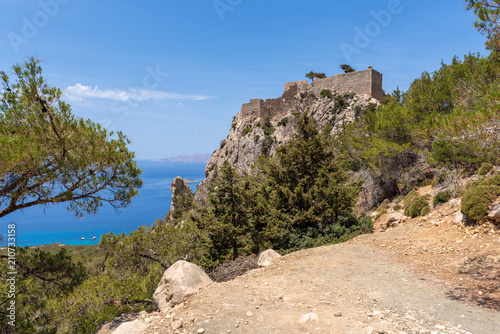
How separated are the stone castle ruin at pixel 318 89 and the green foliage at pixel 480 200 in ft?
112

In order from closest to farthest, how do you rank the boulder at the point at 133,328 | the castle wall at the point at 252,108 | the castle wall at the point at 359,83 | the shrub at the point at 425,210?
1. the boulder at the point at 133,328
2. the shrub at the point at 425,210
3. the castle wall at the point at 359,83
4. the castle wall at the point at 252,108

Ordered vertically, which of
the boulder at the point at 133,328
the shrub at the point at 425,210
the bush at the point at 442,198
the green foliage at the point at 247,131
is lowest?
the boulder at the point at 133,328

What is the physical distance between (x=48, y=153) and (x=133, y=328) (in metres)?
4.13

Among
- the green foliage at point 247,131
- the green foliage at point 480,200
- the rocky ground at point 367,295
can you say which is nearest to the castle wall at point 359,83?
the green foliage at point 247,131

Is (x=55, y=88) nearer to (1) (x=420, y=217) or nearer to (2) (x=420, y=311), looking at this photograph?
(2) (x=420, y=311)

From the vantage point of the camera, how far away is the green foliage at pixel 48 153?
19.2ft

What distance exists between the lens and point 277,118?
52.7 m

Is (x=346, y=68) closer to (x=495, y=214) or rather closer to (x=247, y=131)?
(x=247, y=131)

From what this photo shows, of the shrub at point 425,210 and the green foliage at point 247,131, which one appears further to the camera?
the green foliage at point 247,131

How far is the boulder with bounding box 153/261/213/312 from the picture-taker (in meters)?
6.68

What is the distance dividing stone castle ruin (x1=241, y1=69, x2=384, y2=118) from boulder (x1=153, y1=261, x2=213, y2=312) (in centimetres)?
4002

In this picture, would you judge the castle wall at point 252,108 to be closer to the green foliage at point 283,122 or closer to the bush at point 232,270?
the green foliage at point 283,122

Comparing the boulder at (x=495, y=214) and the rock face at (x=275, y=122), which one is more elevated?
the rock face at (x=275, y=122)

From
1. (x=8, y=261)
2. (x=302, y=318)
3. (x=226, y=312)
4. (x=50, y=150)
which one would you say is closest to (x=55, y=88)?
(x=50, y=150)
